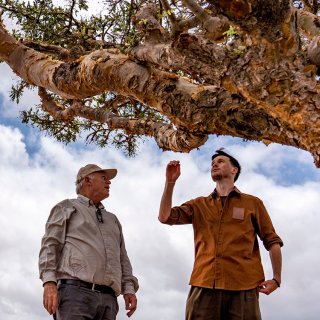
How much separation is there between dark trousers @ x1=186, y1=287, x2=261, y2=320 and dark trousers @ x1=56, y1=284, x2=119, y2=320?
0.80m

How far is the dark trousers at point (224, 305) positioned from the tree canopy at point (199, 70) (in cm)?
146

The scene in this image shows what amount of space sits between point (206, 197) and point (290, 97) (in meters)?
2.15

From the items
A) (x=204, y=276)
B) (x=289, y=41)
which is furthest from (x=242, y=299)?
(x=289, y=41)

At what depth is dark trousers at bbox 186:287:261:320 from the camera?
15.4 ft

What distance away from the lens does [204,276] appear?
4883mm

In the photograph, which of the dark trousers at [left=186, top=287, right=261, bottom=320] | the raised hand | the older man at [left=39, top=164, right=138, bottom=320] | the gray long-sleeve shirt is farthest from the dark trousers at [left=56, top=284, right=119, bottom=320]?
the raised hand

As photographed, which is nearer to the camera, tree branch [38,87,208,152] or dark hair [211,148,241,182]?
tree branch [38,87,208,152]

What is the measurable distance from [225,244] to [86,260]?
133 cm

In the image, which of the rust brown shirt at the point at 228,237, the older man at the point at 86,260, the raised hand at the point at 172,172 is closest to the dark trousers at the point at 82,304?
the older man at the point at 86,260

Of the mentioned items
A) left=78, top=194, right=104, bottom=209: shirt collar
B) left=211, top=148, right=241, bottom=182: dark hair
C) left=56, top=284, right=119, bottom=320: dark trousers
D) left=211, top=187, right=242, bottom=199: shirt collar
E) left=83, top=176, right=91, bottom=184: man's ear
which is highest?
left=211, top=148, right=241, bottom=182: dark hair

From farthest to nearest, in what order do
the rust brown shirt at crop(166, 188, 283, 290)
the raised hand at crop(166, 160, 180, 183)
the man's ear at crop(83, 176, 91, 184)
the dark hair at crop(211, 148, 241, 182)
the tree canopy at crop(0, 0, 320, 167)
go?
the dark hair at crop(211, 148, 241, 182), the man's ear at crop(83, 176, 91, 184), the raised hand at crop(166, 160, 180, 183), the rust brown shirt at crop(166, 188, 283, 290), the tree canopy at crop(0, 0, 320, 167)

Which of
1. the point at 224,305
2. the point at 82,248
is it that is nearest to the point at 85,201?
the point at 82,248

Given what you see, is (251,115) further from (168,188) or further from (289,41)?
(168,188)

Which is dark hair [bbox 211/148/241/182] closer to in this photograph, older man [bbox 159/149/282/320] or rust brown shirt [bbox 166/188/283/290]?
older man [bbox 159/149/282/320]
